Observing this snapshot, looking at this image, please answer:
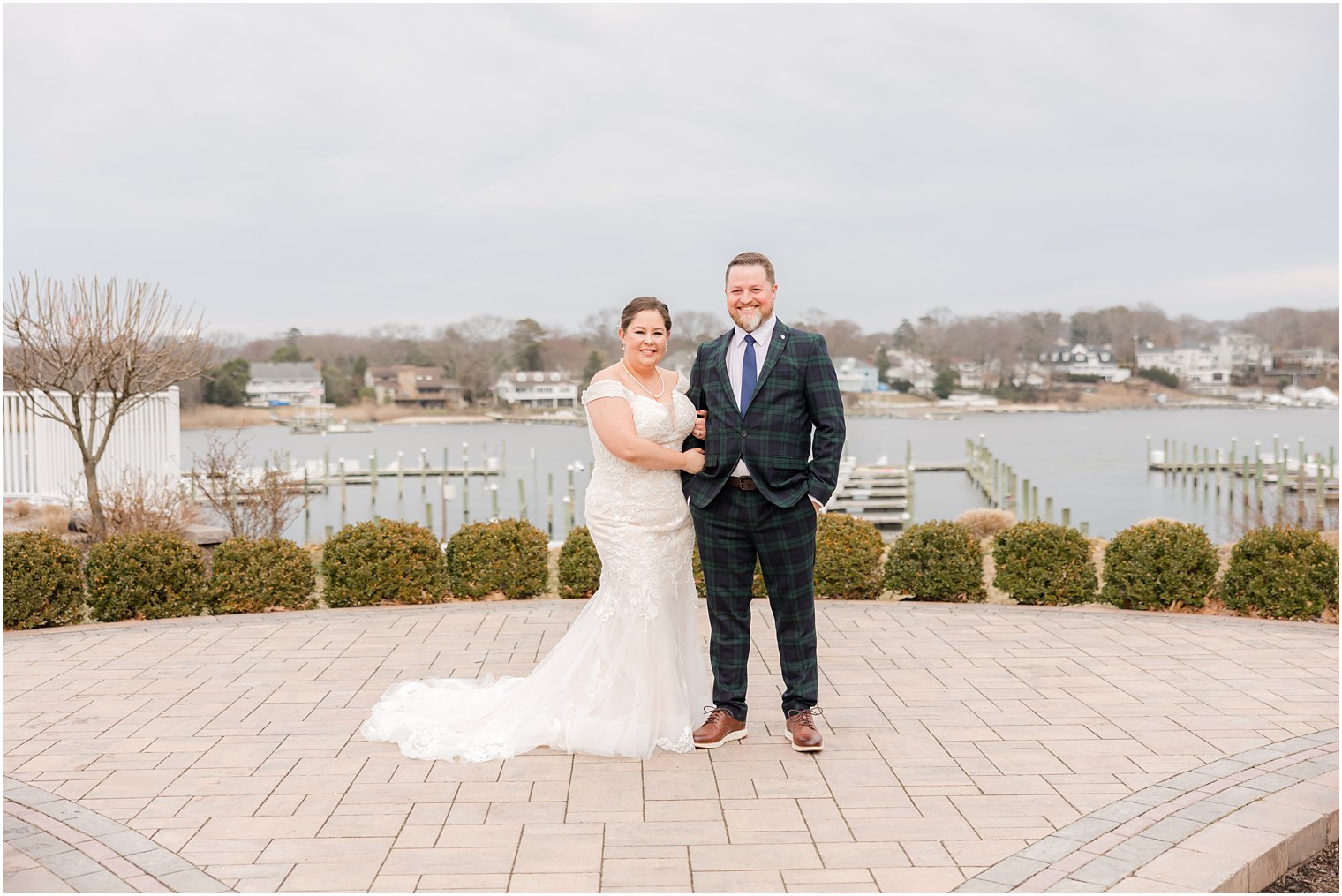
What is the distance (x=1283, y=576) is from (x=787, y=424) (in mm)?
4347

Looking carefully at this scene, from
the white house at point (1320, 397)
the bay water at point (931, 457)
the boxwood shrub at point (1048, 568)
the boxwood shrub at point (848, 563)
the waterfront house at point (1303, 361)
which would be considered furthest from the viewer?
the white house at point (1320, 397)

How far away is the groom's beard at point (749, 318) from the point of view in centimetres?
415

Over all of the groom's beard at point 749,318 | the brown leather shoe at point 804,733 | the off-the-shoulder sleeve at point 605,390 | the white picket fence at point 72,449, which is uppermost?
the groom's beard at point 749,318

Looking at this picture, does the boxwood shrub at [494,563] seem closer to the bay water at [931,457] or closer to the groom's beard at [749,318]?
the groom's beard at [749,318]

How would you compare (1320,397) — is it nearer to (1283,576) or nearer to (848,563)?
(1283,576)

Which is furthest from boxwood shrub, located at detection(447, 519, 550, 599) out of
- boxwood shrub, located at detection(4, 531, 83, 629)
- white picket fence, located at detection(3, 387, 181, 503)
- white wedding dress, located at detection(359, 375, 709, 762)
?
white picket fence, located at detection(3, 387, 181, 503)

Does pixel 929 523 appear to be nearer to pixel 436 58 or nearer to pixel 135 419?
pixel 135 419

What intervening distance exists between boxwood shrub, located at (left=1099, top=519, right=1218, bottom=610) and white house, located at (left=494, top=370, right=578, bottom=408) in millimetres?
61756

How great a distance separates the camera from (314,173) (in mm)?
84938

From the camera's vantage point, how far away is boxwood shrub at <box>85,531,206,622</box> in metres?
6.90

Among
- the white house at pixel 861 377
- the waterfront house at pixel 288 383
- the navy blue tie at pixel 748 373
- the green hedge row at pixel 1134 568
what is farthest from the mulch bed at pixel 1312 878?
the white house at pixel 861 377

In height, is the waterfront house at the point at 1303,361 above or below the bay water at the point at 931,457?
above

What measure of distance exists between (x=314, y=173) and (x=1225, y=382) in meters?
70.3

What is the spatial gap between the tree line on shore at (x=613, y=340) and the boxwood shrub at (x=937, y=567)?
49.1 m
